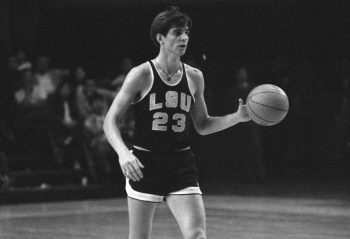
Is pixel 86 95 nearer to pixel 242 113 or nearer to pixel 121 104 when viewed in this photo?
pixel 242 113

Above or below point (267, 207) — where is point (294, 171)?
below

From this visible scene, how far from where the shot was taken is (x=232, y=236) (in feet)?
30.5

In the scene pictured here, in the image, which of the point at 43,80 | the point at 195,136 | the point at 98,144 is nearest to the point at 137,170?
the point at 98,144

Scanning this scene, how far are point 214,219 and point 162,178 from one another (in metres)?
5.35

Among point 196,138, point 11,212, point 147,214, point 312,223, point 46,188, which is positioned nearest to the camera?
→ point 147,214

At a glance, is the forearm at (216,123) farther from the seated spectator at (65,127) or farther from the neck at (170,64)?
the seated spectator at (65,127)

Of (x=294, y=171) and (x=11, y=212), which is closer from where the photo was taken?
(x=11, y=212)

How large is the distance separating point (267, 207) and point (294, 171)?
5014 mm

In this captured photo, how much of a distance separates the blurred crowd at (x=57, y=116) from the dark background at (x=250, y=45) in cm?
279

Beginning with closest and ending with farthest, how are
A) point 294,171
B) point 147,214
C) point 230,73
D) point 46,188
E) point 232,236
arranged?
point 147,214, point 232,236, point 46,188, point 294,171, point 230,73

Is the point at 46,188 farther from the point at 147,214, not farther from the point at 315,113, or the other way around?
the point at 147,214

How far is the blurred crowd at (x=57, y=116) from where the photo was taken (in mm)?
13312

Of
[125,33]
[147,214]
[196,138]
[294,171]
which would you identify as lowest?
[294,171]

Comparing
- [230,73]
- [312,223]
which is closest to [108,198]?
[312,223]
